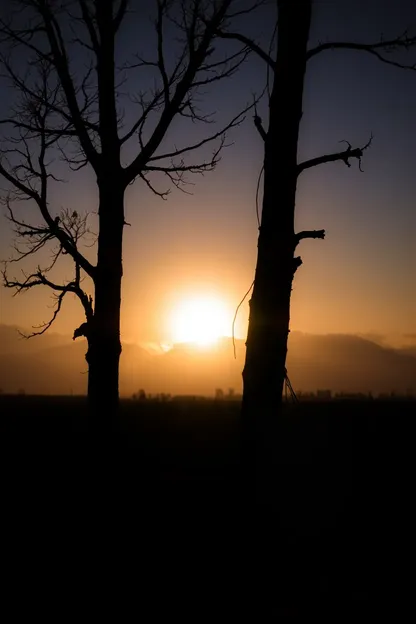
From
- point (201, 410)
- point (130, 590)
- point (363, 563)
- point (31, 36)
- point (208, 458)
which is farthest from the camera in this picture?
point (201, 410)

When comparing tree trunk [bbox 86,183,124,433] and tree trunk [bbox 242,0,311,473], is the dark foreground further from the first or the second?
tree trunk [bbox 86,183,124,433]

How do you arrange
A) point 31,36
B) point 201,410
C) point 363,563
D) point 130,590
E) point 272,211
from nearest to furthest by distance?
1. point 130,590
2. point 363,563
3. point 272,211
4. point 31,36
5. point 201,410

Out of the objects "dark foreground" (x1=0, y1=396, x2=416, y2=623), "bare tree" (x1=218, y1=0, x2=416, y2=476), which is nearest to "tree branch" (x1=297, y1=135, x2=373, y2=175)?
"bare tree" (x1=218, y1=0, x2=416, y2=476)

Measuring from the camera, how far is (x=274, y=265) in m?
7.63

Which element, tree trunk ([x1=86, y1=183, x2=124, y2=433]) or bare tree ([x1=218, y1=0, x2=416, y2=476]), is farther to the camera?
tree trunk ([x1=86, y1=183, x2=124, y2=433])

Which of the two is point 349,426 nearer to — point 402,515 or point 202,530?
point 402,515

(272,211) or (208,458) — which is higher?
(272,211)

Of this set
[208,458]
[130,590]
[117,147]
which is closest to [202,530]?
[130,590]

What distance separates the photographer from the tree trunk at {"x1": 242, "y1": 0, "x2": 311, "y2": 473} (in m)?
7.61

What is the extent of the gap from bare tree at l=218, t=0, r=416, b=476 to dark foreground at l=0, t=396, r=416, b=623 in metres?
0.44

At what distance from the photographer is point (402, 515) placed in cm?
707

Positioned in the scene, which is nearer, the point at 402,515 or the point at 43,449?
the point at 402,515

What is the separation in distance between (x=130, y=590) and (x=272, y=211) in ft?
13.7

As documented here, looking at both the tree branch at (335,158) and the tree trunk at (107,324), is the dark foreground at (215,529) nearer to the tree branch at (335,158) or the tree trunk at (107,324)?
the tree trunk at (107,324)
